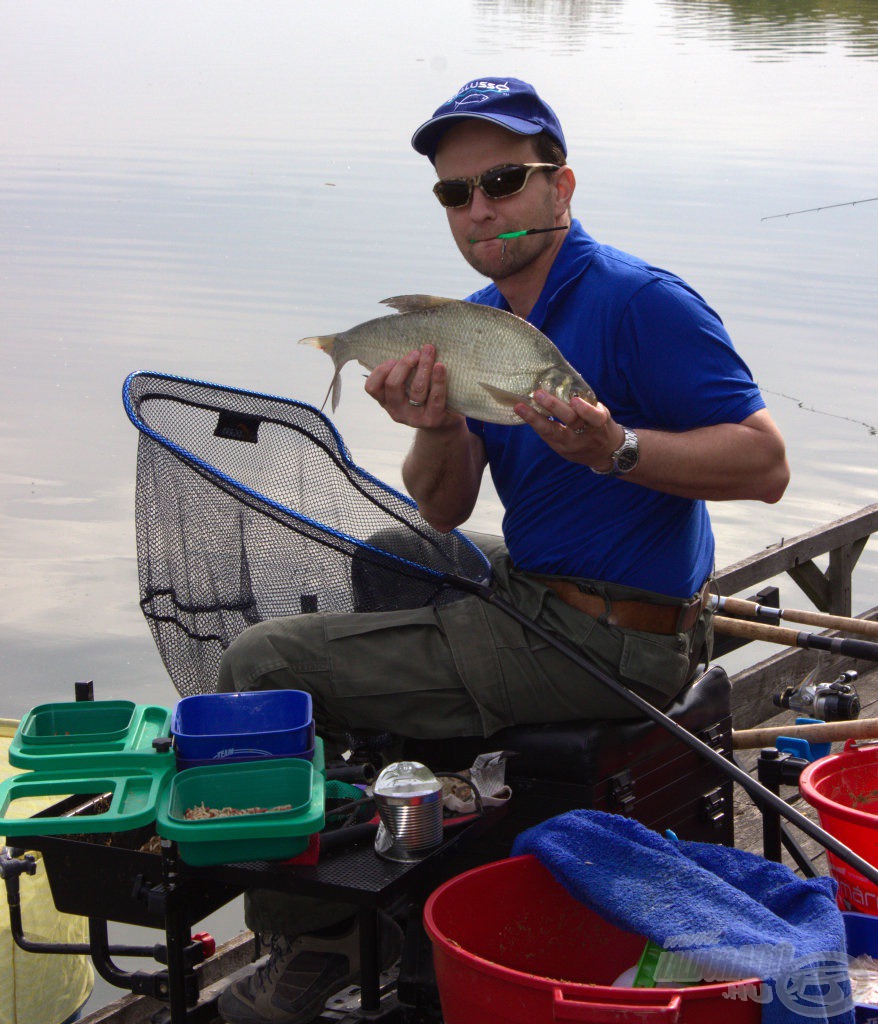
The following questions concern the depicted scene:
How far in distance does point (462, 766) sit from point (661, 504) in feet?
2.12

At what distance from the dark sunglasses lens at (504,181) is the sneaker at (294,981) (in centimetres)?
141

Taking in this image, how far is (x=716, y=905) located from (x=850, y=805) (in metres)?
1.08

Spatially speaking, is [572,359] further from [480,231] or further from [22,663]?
[22,663]

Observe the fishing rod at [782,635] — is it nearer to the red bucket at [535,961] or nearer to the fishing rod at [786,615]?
the fishing rod at [786,615]

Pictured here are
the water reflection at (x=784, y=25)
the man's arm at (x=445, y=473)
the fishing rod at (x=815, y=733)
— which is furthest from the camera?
the water reflection at (x=784, y=25)

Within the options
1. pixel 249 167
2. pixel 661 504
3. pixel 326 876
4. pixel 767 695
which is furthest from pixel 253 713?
pixel 249 167

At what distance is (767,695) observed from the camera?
466cm

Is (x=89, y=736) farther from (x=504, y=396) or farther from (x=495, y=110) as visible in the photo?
(x=495, y=110)

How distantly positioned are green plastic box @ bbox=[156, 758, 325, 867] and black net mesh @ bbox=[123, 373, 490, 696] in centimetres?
54

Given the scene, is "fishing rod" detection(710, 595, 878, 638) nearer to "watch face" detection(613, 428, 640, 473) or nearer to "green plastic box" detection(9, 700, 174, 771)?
"watch face" detection(613, 428, 640, 473)

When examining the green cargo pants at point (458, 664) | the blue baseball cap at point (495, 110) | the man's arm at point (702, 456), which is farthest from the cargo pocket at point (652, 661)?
the blue baseball cap at point (495, 110)

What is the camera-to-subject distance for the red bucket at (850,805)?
8.52 ft

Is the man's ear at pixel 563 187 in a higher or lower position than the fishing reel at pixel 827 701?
higher

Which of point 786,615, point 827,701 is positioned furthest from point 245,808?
point 786,615
